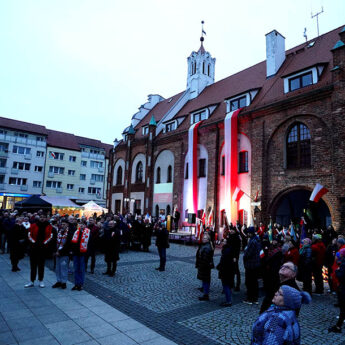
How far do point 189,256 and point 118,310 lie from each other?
8.53m

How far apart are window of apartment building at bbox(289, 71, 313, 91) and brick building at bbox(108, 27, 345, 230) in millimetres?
66

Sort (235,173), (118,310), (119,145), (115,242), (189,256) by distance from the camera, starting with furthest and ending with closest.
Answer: (119,145), (235,173), (189,256), (115,242), (118,310)

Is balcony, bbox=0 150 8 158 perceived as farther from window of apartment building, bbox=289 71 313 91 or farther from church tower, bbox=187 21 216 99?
window of apartment building, bbox=289 71 313 91

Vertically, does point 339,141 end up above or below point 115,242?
above

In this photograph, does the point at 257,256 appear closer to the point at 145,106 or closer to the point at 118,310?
the point at 118,310

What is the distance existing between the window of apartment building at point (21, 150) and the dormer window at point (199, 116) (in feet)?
113

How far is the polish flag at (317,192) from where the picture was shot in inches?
551

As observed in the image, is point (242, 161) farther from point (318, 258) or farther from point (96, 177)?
point (96, 177)

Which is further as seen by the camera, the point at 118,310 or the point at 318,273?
Result: the point at 318,273

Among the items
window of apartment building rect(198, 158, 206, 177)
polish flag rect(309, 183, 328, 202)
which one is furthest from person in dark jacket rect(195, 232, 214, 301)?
window of apartment building rect(198, 158, 206, 177)

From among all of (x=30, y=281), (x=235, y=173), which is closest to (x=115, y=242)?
(x=30, y=281)

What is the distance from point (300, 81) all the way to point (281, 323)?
61.6 ft

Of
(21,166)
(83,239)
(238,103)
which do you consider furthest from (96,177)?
(83,239)

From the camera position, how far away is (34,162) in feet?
155
